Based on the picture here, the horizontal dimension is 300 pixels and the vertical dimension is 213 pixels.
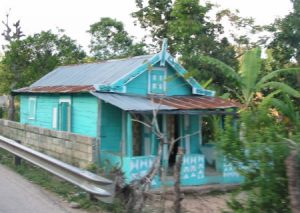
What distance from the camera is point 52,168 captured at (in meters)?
8.65

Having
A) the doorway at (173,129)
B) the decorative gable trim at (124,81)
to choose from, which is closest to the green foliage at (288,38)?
the doorway at (173,129)

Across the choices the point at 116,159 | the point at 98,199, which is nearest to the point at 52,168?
the point at 98,199

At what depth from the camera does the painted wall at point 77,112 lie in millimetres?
13039

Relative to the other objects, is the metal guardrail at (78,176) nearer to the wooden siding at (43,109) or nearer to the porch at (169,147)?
the porch at (169,147)

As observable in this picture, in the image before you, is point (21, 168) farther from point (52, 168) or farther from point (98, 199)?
point (98, 199)

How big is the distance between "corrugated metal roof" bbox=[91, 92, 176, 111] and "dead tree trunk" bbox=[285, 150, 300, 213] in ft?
21.2

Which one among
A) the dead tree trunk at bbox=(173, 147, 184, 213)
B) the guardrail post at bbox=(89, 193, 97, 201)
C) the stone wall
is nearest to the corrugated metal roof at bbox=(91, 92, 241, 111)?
the stone wall

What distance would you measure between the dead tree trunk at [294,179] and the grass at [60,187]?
3251mm

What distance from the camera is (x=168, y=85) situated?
13.9 metres

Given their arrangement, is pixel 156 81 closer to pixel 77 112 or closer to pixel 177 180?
pixel 77 112

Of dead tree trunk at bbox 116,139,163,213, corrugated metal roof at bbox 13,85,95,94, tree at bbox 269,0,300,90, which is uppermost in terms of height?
tree at bbox 269,0,300,90

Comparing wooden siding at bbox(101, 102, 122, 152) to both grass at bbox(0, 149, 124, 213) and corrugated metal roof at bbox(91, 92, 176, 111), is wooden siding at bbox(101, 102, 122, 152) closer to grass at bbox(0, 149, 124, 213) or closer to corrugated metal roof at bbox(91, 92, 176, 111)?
corrugated metal roof at bbox(91, 92, 176, 111)

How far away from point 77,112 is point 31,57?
9.89m

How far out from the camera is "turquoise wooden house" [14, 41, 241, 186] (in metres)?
11.6
